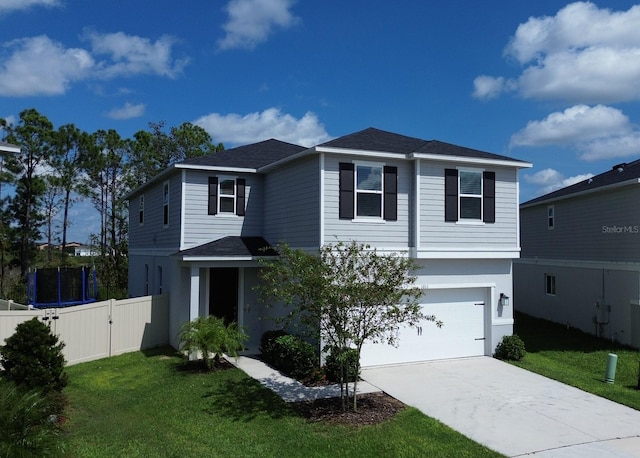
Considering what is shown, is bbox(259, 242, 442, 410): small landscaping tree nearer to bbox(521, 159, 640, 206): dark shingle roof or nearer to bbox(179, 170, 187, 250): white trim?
bbox(179, 170, 187, 250): white trim

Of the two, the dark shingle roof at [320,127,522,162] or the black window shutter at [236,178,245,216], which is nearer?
the dark shingle roof at [320,127,522,162]

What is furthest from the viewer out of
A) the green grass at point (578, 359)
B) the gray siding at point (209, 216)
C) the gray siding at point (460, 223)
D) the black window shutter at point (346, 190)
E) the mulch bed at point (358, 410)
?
the gray siding at point (209, 216)

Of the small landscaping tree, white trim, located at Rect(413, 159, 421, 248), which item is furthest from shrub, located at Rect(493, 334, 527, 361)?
the small landscaping tree

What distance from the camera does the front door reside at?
15.5 metres

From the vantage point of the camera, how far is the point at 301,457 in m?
7.65

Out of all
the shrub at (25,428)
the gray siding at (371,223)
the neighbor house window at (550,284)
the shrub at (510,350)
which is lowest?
the shrub at (510,350)

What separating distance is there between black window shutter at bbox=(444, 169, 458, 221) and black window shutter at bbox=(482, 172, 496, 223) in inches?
36.4

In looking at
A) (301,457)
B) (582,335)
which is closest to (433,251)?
(301,457)

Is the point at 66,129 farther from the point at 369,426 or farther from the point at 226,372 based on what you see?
the point at 369,426

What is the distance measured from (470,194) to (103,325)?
10.8m

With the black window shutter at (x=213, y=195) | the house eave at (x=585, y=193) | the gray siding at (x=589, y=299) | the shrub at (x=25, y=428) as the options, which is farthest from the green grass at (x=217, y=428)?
the house eave at (x=585, y=193)

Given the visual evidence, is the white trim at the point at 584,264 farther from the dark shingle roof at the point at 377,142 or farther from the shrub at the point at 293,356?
the shrub at the point at 293,356

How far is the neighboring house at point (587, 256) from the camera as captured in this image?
1697cm

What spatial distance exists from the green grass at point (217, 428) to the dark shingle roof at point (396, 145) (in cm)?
638
